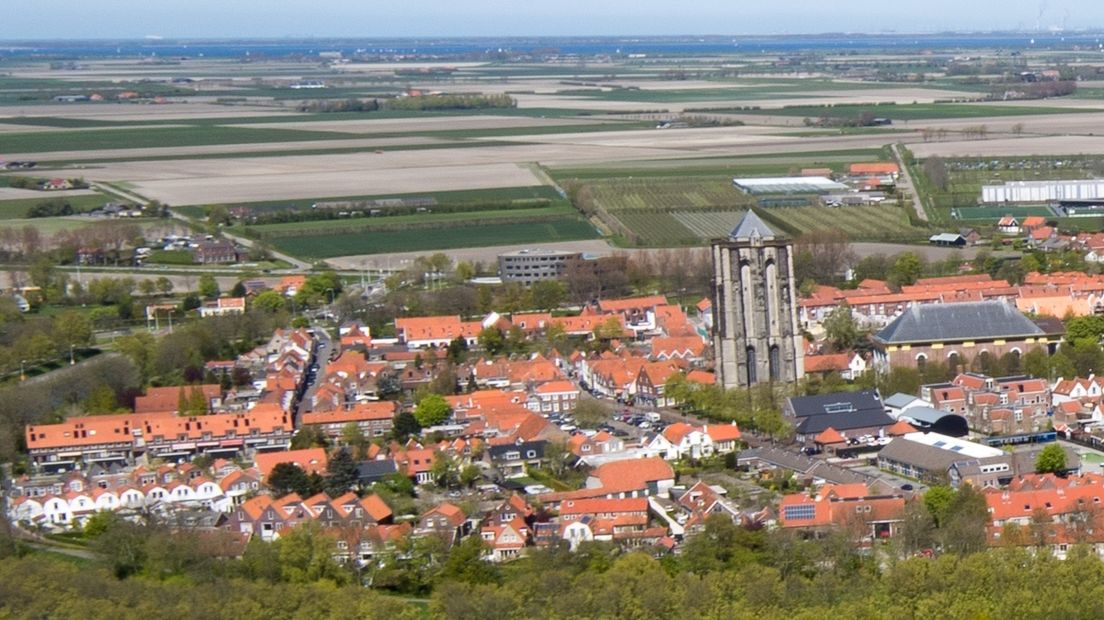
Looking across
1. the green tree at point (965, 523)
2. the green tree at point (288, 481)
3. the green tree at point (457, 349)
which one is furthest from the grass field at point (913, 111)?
the green tree at point (965, 523)

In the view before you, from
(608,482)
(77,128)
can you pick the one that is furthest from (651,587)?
(77,128)

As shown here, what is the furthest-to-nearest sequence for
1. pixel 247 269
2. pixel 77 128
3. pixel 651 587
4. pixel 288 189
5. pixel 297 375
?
pixel 77 128
pixel 288 189
pixel 247 269
pixel 297 375
pixel 651 587

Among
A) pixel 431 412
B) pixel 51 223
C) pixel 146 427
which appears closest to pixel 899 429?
pixel 431 412

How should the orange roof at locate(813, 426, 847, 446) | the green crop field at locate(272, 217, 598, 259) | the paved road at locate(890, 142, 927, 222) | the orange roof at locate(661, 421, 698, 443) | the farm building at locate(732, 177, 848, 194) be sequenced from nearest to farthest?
1. the orange roof at locate(661, 421, 698, 443)
2. the orange roof at locate(813, 426, 847, 446)
3. the green crop field at locate(272, 217, 598, 259)
4. the paved road at locate(890, 142, 927, 222)
5. the farm building at locate(732, 177, 848, 194)

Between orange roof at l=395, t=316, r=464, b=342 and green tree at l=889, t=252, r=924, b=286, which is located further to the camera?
green tree at l=889, t=252, r=924, b=286

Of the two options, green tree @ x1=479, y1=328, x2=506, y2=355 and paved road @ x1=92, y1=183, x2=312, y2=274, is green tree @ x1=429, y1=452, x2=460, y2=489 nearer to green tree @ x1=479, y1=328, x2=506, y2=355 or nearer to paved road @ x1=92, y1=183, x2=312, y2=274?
green tree @ x1=479, y1=328, x2=506, y2=355

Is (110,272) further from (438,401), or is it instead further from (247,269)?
(438,401)

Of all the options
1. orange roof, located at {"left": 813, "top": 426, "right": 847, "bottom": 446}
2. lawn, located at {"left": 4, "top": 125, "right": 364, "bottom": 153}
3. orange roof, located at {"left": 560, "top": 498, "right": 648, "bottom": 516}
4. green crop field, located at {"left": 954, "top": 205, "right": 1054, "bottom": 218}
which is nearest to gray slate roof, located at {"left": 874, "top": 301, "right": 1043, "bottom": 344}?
orange roof, located at {"left": 813, "top": 426, "right": 847, "bottom": 446}
